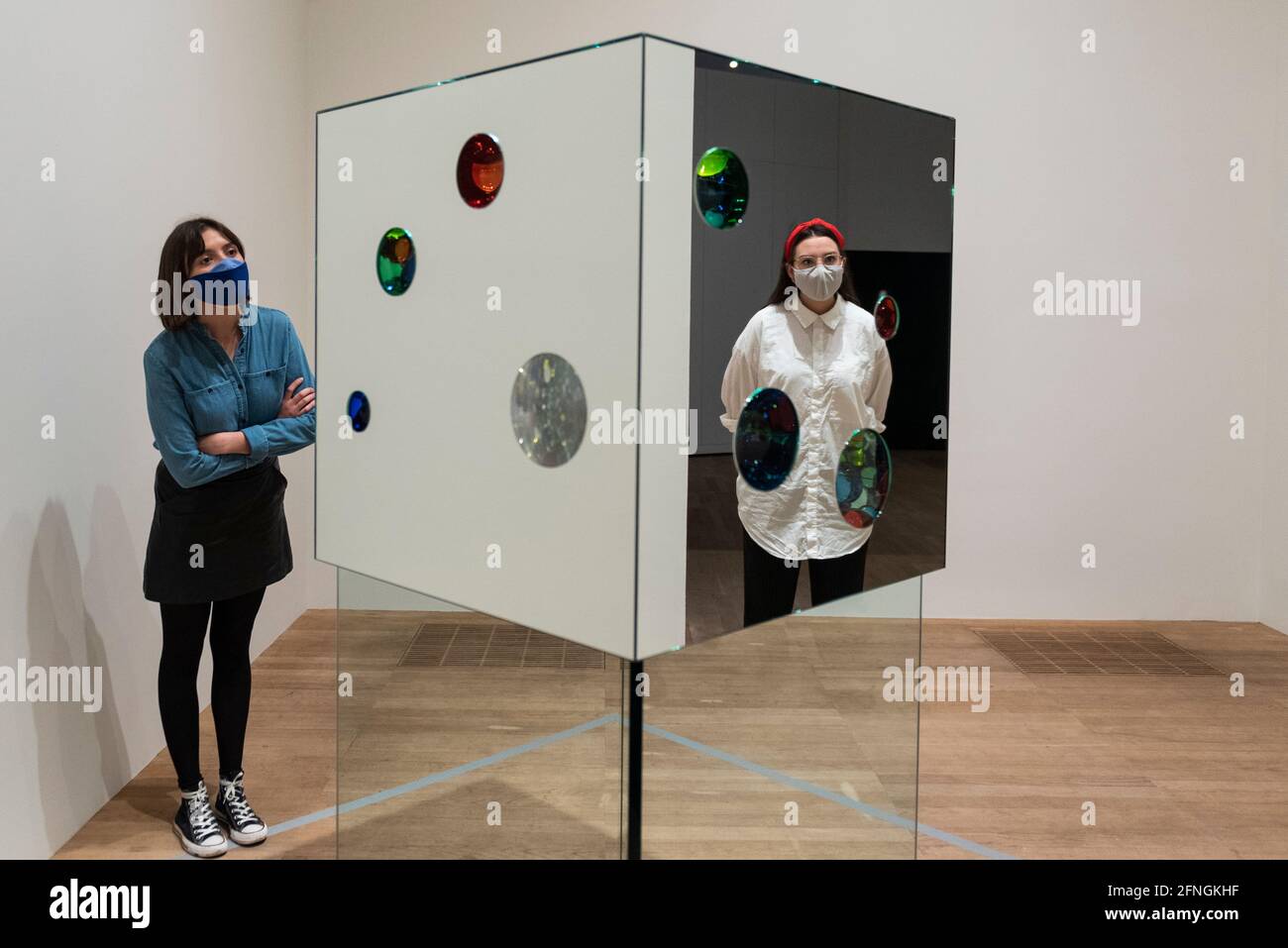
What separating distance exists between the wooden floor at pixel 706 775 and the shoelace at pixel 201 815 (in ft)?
0.22

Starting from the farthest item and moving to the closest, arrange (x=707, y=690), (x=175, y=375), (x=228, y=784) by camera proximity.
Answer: (x=228, y=784) < (x=175, y=375) < (x=707, y=690)

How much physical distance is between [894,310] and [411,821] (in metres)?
1.12

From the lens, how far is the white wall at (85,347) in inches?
88.9

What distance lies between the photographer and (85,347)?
255 centimetres

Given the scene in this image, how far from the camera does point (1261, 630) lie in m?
4.46

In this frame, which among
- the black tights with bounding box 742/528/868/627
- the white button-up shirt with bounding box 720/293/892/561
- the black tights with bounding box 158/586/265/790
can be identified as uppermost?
the white button-up shirt with bounding box 720/293/892/561

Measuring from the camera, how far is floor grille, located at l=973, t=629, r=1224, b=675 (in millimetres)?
3930

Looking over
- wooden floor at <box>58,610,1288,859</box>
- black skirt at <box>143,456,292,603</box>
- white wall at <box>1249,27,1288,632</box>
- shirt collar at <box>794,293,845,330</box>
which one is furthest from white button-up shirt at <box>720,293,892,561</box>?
white wall at <box>1249,27,1288,632</box>

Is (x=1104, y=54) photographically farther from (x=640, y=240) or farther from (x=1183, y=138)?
(x=640, y=240)

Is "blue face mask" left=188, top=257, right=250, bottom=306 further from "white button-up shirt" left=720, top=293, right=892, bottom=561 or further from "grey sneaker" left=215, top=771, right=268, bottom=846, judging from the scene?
"white button-up shirt" left=720, top=293, right=892, bottom=561

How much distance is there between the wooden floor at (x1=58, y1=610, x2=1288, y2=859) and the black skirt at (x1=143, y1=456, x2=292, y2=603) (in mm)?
502

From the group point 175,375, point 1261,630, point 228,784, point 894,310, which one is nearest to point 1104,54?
point 1261,630

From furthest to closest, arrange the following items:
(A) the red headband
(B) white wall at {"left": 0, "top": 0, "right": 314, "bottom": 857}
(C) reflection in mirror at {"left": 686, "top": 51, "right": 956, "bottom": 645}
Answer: (B) white wall at {"left": 0, "top": 0, "right": 314, "bottom": 857} → (A) the red headband → (C) reflection in mirror at {"left": 686, "top": 51, "right": 956, "bottom": 645}

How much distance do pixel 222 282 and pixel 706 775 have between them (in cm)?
138
